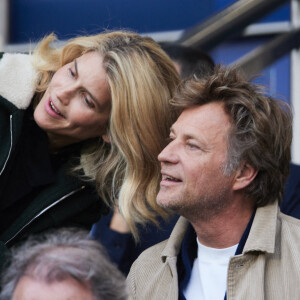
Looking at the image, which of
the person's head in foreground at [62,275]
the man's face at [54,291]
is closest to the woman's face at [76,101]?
the person's head in foreground at [62,275]

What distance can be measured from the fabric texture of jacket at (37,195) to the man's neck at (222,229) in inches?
22.9

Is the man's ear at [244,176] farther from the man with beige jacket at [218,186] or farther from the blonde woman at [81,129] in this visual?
the blonde woman at [81,129]

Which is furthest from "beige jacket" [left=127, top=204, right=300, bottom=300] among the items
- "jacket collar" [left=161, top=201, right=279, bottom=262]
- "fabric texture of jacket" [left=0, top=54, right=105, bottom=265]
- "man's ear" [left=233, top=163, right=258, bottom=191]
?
"fabric texture of jacket" [left=0, top=54, right=105, bottom=265]

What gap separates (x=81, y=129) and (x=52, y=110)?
17 cm

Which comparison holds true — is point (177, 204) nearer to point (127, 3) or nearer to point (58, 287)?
point (58, 287)

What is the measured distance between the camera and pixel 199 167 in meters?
2.69

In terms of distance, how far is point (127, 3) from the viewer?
482 centimetres

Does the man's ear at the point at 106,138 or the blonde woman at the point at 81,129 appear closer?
the blonde woman at the point at 81,129

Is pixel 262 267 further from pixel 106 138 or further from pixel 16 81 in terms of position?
pixel 16 81

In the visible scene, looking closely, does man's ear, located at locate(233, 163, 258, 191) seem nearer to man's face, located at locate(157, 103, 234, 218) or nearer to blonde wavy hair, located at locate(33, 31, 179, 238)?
man's face, located at locate(157, 103, 234, 218)

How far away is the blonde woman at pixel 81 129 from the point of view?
2.94 meters

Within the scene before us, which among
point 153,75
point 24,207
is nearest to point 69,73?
point 153,75

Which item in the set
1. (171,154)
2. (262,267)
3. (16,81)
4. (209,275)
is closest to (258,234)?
(262,267)

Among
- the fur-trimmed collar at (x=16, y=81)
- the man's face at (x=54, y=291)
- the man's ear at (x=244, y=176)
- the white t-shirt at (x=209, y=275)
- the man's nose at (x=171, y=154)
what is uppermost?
the fur-trimmed collar at (x=16, y=81)
